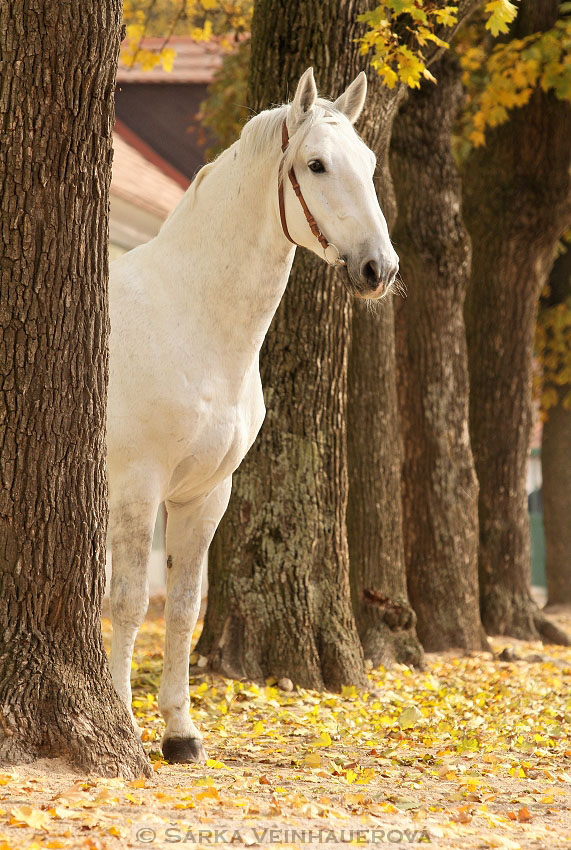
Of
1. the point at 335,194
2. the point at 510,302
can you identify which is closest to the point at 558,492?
the point at 510,302

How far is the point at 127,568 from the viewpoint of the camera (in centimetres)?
465

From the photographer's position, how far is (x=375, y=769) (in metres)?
4.75

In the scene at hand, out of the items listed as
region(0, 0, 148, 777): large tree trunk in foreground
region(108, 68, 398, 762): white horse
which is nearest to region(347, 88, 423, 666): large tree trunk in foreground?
region(108, 68, 398, 762): white horse

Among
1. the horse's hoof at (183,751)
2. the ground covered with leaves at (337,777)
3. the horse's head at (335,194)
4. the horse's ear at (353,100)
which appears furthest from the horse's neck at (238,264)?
the ground covered with leaves at (337,777)

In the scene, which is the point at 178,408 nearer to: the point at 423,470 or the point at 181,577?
the point at 181,577

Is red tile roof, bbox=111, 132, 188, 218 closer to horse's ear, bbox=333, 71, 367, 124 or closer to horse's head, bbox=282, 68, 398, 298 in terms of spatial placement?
horse's ear, bbox=333, 71, 367, 124

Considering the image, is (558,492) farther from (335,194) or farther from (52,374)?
(52,374)

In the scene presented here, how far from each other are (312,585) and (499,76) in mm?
6161

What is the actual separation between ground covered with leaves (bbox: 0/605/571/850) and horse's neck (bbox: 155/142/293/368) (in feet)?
5.94

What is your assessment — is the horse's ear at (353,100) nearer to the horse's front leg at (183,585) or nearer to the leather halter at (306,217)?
the leather halter at (306,217)

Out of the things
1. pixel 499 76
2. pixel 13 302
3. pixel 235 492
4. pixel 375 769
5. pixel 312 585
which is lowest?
pixel 375 769

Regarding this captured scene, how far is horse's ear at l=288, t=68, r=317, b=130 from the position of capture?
463 cm

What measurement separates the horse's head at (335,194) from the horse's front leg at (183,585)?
1239 mm

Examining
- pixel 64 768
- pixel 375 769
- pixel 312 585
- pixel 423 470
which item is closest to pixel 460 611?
pixel 423 470
